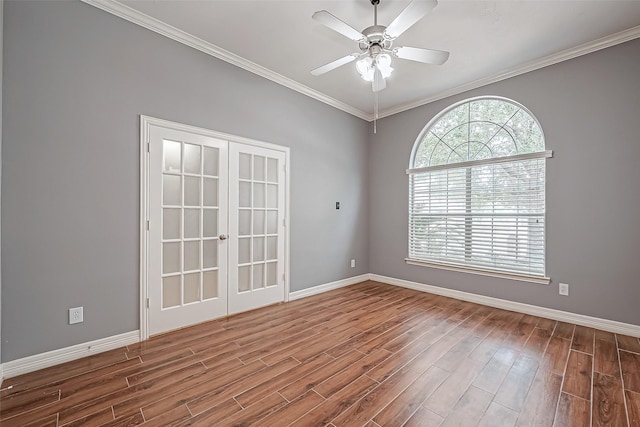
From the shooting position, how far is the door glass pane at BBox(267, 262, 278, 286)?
3.72m

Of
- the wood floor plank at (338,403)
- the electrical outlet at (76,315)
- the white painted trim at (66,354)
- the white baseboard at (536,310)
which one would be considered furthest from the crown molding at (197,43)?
the wood floor plank at (338,403)

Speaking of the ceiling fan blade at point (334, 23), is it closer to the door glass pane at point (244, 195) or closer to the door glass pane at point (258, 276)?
the door glass pane at point (244, 195)

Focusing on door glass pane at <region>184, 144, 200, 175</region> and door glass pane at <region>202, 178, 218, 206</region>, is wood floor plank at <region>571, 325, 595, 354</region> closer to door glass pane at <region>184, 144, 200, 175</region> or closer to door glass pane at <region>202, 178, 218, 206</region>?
door glass pane at <region>202, 178, 218, 206</region>

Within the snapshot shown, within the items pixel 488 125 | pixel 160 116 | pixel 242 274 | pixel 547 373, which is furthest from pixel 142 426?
pixel 488 125

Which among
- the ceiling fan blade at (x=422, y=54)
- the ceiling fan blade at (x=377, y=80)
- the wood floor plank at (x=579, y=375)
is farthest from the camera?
the ceiling fan blade at (x=377, y=80)

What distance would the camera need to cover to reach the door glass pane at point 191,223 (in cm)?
296

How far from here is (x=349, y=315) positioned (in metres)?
3.35

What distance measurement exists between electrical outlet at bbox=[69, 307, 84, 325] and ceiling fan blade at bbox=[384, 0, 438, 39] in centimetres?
342

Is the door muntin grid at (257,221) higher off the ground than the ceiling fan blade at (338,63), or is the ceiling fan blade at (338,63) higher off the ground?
the ceiling fan blade at (338,63)

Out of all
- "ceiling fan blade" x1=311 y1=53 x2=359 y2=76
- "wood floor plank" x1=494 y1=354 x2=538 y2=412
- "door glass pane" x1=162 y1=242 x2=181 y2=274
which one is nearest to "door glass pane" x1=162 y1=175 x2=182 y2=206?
"door glass pane" x1=162 y1=242 x2=181 y2=274

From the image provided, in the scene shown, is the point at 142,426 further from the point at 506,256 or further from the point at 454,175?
the point at 454,175

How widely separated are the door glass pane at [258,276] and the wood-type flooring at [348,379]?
0.54 m

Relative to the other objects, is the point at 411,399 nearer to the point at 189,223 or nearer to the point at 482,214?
the point at 189,223

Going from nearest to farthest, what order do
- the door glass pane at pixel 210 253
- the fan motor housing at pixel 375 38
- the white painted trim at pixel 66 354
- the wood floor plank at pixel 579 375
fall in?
the wood floor plank at pixel 579 375
the white painted trim at pixel 66 354
the fan motor housing at pixel 375 38
the door glass pane at pixel 210 253
